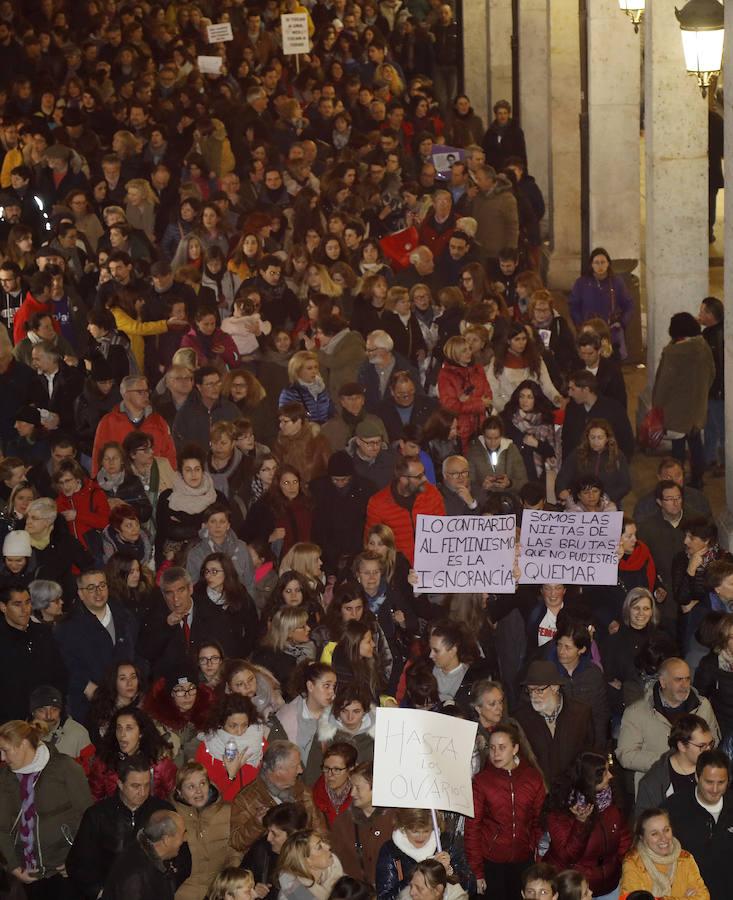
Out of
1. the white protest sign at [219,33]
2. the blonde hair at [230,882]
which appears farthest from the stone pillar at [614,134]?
the blonde hair at [230,882]

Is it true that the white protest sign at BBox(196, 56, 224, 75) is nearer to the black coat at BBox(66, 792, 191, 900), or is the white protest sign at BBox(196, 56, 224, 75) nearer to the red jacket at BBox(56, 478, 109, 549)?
the red jacket at BBox(56, 478, 109, 549)

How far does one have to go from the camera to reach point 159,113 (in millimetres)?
23844

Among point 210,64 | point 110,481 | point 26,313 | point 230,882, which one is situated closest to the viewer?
point 230,882

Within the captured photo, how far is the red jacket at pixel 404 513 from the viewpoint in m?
12.1

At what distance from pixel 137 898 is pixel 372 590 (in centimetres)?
317

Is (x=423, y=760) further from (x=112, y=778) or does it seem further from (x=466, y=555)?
(x=466, y=555)

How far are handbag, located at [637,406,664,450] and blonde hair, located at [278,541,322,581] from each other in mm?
4429

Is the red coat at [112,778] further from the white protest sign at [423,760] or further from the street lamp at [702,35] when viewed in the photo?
the street lamp at [702,35]

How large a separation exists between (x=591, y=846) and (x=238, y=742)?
198 centimetres

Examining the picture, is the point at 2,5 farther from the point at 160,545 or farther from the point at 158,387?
the point at 160,545

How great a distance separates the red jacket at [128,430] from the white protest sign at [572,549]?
320 centimetres

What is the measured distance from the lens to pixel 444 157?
21203 mm

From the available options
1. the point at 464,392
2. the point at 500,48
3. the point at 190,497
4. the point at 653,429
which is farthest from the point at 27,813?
the point at 500,48

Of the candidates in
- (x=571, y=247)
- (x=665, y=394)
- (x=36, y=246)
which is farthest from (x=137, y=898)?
(x=571, y=247)
